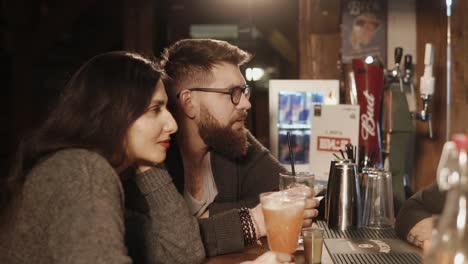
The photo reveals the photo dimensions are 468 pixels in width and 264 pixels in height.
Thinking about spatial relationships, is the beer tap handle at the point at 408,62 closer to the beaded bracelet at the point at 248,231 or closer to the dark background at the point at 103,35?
the dark background at the point at 103,35

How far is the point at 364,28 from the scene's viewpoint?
10.3ft

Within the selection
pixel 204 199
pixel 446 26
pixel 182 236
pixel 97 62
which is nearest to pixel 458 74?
pixel 446 26

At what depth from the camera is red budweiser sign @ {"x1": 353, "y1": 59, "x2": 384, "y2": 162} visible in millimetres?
2725

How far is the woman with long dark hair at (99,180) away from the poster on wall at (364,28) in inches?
71.5

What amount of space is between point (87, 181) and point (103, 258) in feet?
0.59

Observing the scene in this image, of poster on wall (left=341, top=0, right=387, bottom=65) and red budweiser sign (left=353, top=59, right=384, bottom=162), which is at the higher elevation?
poster on wall (left=341, top=0, right=387, bottom=65)

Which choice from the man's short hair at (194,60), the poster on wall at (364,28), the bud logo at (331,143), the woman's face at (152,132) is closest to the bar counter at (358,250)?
the woman's face at (152,132)

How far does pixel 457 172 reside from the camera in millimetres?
659

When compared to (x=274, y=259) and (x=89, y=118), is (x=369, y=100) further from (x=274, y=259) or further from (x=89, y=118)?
(x=89, y=118)

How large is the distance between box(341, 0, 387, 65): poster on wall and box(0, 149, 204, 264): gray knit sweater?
2.21 m

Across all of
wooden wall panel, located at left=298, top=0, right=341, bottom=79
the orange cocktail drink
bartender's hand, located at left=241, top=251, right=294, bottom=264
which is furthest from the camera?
wooden wall panel, located at left=298, top=0, right=341, bottom=79

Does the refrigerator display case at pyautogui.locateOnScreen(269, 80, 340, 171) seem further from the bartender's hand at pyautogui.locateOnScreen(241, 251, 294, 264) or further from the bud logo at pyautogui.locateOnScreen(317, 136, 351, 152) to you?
the bartender's hand at pyautogui.locateOnScreen(241, 251, 294, 264)

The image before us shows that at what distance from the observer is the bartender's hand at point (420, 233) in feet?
5.08

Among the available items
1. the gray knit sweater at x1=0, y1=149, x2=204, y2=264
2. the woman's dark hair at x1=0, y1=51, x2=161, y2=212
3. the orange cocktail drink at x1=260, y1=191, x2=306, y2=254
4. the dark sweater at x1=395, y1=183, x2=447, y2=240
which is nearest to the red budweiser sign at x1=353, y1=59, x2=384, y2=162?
the dark sweater at x1=395, y1=183, x2=447, y2=240
